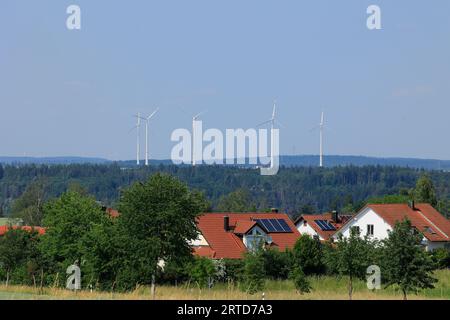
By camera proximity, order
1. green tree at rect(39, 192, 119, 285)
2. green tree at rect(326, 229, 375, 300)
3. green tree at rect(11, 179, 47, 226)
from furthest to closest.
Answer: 1. green tree at rect(11, 179, 47, 226)
2. green tree at rect(39, 192, 119, 285)
3. green tree at rect(326, 229, 375, 300)

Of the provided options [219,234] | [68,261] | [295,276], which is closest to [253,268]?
[295,276]

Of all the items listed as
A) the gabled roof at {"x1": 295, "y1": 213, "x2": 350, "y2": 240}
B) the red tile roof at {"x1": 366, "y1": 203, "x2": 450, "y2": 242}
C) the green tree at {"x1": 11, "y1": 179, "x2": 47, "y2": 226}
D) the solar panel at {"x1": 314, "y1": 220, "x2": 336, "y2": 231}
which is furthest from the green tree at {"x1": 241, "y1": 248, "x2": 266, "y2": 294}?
the green tree at {"x1": 11, "y1": 179, "x2": 47, "y2": 226}

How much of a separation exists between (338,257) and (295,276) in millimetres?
4602

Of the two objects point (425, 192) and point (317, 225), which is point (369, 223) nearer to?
point (317, 225)

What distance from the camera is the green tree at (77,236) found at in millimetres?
38928

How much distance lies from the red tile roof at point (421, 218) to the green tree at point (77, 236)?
3405 cm

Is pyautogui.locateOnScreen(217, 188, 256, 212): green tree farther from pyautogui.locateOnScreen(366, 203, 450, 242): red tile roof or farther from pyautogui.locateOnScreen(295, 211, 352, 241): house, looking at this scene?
pyautogui.locateOnScreen(366, 203, 450, 242): red tile roof

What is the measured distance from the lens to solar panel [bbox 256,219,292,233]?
72625 millimetres

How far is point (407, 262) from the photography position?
33000 mm

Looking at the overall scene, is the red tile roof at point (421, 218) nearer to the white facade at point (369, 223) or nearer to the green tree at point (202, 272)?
the white facade at point (369, 223)

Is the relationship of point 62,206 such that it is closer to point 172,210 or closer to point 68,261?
point 68,261

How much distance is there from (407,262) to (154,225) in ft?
28.5

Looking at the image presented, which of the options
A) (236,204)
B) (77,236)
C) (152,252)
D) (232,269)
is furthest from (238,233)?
(236,204)

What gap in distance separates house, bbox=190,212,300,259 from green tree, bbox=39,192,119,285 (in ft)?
45.3
